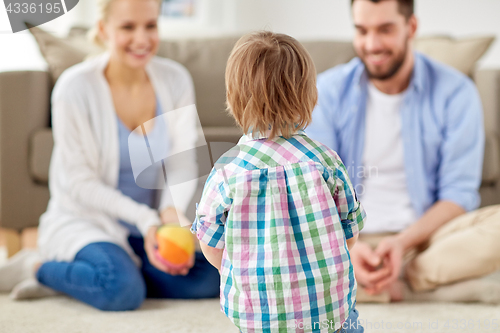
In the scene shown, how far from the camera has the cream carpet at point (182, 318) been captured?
100 cm

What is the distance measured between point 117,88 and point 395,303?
3.05 feet

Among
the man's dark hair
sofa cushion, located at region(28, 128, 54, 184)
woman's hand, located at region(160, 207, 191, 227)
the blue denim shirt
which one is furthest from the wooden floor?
the man's dark hair

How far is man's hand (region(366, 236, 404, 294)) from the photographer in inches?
44.6

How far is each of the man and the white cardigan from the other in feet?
1.50

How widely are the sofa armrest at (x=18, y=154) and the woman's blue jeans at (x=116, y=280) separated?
36cm

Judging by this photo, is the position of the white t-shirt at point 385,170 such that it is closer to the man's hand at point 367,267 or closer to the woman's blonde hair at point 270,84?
the man's hand at point 367,267

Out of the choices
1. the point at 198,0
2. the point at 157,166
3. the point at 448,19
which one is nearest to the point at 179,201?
the point at 157,166

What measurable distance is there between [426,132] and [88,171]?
36.4 inches

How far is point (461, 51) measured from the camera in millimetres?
1686

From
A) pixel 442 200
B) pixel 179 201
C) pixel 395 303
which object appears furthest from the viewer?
pixel 442 200

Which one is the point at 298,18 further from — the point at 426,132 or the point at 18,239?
the point at 18,239

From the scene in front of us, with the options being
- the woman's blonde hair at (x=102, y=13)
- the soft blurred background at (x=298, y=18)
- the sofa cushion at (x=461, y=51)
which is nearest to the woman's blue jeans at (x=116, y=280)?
the woman's blonde hair at (x=102, y=13)

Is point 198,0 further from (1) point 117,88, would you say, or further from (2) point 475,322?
(2) point 475,322

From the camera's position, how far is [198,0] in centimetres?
257
